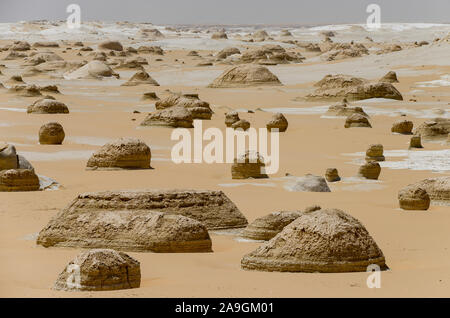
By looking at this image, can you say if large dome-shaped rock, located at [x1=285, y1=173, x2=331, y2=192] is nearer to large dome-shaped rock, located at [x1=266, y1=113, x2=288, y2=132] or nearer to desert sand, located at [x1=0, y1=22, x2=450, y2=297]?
desert sand, located at [x1=0, y1=22, x2=450, y2=297]

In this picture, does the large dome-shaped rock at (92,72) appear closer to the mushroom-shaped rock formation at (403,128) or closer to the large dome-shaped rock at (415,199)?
the mushroom-shaped rock formation at (403,128)

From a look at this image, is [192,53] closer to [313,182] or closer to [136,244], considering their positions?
[313,182]

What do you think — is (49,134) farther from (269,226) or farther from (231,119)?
(269,226)

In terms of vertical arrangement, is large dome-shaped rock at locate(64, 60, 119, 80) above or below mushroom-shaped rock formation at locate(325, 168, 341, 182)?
above

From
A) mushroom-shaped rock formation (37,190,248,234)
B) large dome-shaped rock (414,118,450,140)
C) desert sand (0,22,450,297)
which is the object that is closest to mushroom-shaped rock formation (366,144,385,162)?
desert sand (0,22,450,297)

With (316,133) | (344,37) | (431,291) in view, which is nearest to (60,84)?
(316,133)

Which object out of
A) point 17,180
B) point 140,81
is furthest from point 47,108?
point 17,180
